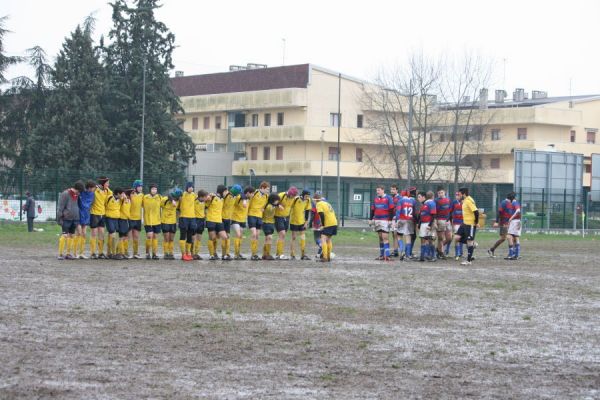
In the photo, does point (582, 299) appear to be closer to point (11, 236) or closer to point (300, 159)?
point (11, 236)

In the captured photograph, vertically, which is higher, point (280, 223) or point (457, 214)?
point (457, 214)

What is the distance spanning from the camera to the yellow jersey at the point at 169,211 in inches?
1058

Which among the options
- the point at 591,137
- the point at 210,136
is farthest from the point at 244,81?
the point at 591,137

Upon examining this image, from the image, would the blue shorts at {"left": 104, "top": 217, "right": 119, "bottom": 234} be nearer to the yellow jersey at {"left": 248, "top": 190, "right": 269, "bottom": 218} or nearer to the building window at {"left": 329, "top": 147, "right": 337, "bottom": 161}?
the yellow jersey at {"left": 248, "top": 190, "right": 269, "bottom": 218}

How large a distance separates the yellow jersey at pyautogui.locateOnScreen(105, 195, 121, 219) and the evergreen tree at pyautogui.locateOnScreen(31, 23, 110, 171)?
36264 mm

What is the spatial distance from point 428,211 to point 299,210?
11.1 ft

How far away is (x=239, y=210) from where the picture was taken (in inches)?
1092

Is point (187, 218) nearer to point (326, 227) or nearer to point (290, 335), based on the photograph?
point (326, 227)

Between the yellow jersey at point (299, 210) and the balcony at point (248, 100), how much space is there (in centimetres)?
5852

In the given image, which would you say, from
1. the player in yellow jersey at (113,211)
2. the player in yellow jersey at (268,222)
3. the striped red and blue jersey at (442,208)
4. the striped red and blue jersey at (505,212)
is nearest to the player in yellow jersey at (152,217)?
the player in yellow jersey at (113,211)

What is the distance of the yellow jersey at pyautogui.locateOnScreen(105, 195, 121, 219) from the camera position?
26203 mm

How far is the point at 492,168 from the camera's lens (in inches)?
3765

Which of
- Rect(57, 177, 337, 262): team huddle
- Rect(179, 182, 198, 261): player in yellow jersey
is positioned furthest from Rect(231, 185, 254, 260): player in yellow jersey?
Rect(179, 182, 198, 261): player in yellow jersey

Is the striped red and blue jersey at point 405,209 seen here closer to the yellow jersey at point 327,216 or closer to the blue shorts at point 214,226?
the yellow jersey at point 327,216
